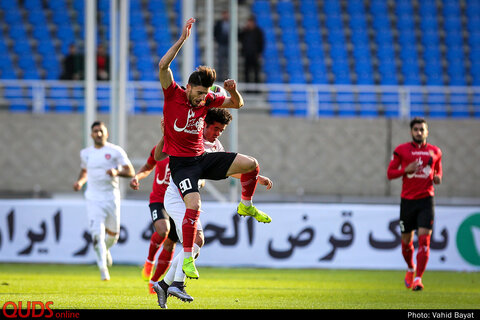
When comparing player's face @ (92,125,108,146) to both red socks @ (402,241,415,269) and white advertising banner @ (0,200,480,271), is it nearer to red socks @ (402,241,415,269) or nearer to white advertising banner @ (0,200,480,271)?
white advertising banner @ (0,200,480,271)

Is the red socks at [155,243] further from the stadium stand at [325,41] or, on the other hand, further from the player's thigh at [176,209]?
the stadium stand at [325,41]

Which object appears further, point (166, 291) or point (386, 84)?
point (386, 84)

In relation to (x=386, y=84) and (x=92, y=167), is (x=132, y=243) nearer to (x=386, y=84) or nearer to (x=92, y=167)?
(x=92, y=167)

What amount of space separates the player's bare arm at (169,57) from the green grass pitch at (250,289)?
239 cm

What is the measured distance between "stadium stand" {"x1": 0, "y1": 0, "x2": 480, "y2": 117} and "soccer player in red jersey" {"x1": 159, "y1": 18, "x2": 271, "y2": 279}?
1335 cm

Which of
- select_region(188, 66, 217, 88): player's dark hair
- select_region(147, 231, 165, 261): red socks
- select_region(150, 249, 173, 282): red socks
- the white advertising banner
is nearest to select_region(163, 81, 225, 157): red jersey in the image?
select_region(188, 66, 217, 88): player's dark hair

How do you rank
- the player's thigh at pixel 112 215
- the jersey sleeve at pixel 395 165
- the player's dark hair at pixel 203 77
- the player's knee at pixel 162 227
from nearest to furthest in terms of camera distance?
the player's dark hair at pixel 203 77 < the player's knee at pixel 162 227 < the jersey sleeve at pixel 395 165 < the player's thigh at pixel 112 215

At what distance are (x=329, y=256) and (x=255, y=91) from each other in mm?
7014

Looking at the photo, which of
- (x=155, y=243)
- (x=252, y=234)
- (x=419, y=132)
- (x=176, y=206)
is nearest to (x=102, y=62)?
(x=252, y=234)

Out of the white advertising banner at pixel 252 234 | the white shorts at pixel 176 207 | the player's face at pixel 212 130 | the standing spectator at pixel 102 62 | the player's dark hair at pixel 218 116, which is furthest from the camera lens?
the standing spectator at pixel 102 62

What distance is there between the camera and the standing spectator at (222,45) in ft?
63.4

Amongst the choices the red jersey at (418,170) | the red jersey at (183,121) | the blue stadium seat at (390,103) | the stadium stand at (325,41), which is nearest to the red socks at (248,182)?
the red jersey at (183,121)

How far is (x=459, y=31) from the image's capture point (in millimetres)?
24469
